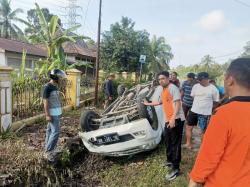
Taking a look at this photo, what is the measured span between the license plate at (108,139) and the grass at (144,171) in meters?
0.59

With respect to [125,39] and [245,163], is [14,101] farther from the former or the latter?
[125,39]

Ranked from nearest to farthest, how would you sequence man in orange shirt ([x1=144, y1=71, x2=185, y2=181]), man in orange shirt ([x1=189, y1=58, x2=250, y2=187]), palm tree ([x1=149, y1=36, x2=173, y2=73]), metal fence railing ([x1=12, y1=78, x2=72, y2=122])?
man in orange shirt ([x1=189, y1=58, x2=250, y2=187]), man in orange shirt ([x1=144, y1=71, x2=185, y2=181]), metal fence railing ([x1=12, y1=78, x2=72, y2=122]), palm tree ([x1=149, y1=36, x2=173, y2=73])

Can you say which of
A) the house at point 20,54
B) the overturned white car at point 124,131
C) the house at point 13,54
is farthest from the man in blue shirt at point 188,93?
the house at point 13,54

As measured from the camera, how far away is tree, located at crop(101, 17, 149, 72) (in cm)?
2431

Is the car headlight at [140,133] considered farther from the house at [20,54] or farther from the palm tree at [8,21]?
the palm tree at [8,21]

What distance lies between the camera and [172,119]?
5270 mm

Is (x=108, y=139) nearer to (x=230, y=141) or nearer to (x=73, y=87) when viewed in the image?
(x=230, y=141)

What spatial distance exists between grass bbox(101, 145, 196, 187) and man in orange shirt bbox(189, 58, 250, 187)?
3237 mm

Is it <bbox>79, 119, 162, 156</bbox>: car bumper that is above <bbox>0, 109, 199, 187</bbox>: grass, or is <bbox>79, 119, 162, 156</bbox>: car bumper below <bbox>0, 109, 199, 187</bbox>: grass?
above

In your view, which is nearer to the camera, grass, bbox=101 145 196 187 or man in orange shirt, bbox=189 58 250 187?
man in orange shirt, bbox=189 58 250 187

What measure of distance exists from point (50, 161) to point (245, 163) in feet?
14.1

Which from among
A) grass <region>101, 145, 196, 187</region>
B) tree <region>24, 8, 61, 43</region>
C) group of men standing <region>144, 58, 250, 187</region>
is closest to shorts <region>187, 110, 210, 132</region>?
grass <region>101, 145, 196, 187</region>

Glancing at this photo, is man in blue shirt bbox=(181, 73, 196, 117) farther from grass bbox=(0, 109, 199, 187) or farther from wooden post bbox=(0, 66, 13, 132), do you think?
wooden post bbox=(0, 66, 13, 132)

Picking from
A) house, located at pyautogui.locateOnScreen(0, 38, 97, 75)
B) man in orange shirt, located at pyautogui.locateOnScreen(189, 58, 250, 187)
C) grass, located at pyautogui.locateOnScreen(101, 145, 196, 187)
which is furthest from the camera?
house, located at pyautogui.locateOnScreen(0, 38, 97, 75)
